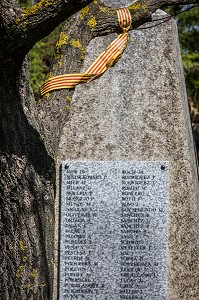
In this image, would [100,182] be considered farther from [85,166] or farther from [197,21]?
[197,21]

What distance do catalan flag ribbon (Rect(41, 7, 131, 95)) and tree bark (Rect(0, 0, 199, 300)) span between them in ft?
0.19

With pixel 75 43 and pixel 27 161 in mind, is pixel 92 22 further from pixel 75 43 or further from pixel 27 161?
pixel 27 161

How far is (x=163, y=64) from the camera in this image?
16.1 feet

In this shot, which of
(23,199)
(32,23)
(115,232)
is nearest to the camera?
(32,23)

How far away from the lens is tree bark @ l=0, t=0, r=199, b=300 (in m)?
3.24

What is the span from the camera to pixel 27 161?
141 inches

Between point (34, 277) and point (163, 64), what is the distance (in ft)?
6.94

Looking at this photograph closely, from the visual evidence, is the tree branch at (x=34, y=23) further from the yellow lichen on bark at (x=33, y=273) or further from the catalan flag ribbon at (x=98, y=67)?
the yellow lichen on bark at (x=33, y=273)

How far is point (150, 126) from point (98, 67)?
33.9 inches

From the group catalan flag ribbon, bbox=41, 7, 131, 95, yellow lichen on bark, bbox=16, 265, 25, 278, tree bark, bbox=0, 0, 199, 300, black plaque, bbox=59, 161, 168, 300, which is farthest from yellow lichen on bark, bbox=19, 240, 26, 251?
black plaque, bbox=59, 161, 168, 300

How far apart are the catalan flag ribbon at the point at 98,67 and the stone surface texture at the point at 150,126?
0.71 metres

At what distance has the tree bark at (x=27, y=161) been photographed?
324 centimetres

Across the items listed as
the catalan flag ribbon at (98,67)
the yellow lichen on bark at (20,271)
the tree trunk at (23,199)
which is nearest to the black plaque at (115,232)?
the catalan flag ribbon at (98,67)

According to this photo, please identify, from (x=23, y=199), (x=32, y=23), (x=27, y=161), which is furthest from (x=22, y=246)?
(x=32, y=23)
